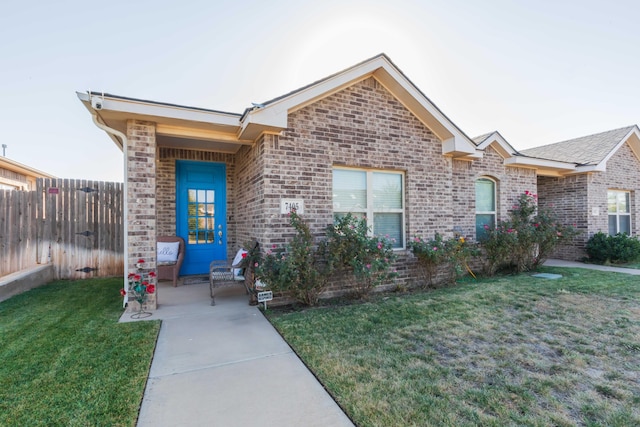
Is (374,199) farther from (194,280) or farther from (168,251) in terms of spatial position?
(168,251)

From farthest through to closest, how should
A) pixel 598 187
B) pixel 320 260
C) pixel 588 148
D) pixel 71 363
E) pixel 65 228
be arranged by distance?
pixel 588 148 < pixel 598 187 < pixel 65 228 < pixel 320 260 < pixel 71 363

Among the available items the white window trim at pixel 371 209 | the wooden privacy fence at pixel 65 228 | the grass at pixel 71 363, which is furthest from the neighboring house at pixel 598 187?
the wooden privacy fence at pixel 65 228

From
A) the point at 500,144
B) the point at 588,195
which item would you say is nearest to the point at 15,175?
the point at 500,144

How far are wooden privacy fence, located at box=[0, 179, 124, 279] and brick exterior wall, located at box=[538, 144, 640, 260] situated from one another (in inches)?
567

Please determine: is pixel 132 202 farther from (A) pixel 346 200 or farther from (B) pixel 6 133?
(B) pixel 6 133

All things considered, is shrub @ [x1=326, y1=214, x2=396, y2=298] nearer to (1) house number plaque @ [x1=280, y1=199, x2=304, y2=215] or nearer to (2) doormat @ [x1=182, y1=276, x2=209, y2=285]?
(1) house number plaque @ [x1=280, y1=199, x2=304, y2=215]

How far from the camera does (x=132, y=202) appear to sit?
4816mm

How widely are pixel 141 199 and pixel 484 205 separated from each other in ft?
28.0

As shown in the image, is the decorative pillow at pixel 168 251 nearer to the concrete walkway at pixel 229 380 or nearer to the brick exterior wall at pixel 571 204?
the concrete walkway at pixel 229 380

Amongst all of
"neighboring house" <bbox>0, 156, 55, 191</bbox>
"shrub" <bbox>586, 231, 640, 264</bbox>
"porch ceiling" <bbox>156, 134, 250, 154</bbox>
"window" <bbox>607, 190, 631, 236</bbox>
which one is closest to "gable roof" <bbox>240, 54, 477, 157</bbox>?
"porch ceiling" <bbox>156, 134, 250, 154</bbox>

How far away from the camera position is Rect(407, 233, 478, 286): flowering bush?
6.14 m

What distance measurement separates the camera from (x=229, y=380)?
2711mm

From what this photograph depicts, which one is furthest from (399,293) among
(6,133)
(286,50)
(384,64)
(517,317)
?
(6,133)

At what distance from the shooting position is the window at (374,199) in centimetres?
590
